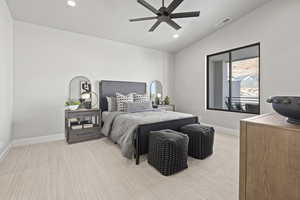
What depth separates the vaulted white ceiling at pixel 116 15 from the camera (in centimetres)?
275

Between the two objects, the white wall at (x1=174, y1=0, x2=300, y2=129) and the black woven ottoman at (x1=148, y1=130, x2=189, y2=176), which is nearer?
the black woven ottoman at (x1=148, y1=130, x2=189, y2=176)

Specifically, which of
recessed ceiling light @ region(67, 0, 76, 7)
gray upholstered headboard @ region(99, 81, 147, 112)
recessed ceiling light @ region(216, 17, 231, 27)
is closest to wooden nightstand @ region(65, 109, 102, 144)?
gray upholstered headboard @ region(99, 81, 147, 112)

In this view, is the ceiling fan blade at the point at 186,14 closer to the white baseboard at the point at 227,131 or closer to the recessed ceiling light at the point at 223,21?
the recessed ceiling light at the point at 223,21

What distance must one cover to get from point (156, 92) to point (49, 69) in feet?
10.7

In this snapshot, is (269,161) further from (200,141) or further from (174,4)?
(174,4)

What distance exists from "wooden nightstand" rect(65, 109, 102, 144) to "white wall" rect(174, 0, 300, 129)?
10.8 feet

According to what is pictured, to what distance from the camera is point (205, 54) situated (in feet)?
14.7

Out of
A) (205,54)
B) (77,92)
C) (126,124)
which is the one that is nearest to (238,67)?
(205,54)

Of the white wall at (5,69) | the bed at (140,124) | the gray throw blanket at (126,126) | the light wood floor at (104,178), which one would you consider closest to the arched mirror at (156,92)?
the bed at (140,124)

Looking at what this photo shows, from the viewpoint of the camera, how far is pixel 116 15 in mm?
3127

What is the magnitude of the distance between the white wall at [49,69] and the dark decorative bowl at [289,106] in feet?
12.7

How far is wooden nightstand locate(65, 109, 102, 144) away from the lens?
125 inches

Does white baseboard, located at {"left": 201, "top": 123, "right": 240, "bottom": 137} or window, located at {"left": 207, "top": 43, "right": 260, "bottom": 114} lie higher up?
window, located at {"left": 207, "top": 43, "right": 260, "bottom": 114}

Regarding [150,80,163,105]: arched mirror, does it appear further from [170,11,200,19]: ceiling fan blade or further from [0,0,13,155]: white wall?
[0,0,13,155]: white wall
